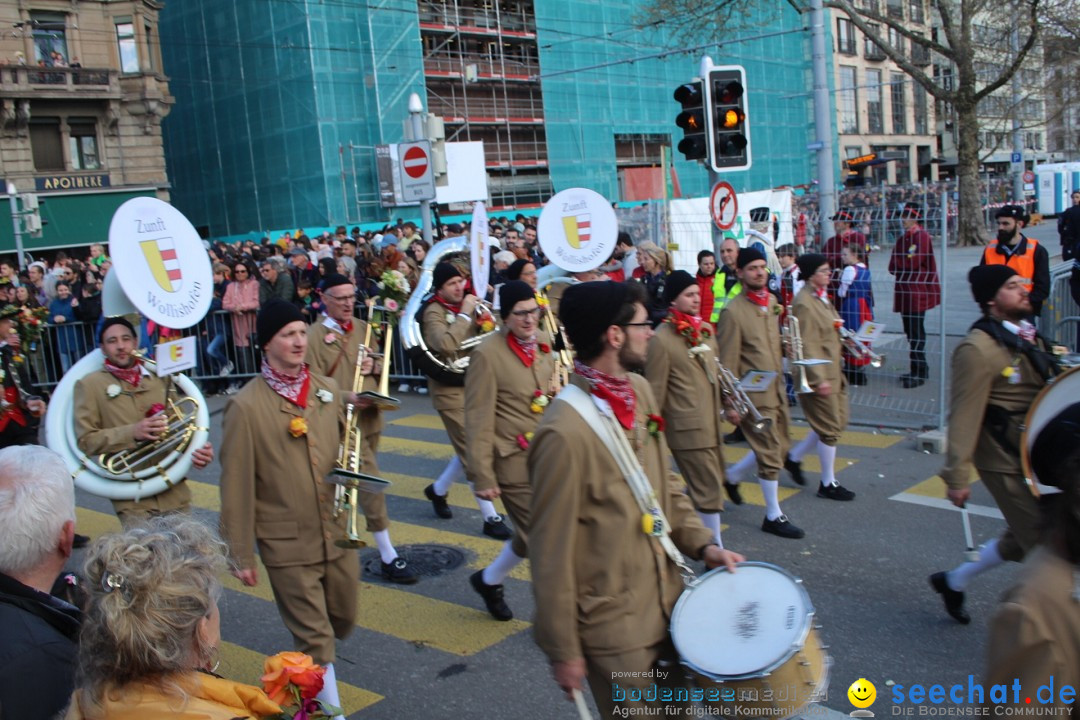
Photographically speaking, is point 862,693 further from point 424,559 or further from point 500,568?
point 424,559

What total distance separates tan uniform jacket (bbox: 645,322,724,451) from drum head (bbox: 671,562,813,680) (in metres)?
3.05

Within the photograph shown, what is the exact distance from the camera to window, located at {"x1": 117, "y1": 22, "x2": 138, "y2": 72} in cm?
3709

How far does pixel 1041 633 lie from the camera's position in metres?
1.96

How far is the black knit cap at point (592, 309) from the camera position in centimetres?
318

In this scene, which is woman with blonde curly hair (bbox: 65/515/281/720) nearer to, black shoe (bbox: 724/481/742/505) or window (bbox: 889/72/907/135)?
black shoe (bbox: 724/481/742/505)

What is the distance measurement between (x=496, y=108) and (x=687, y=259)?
31.9 m

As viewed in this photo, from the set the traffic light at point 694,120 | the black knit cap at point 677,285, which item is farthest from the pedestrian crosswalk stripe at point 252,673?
the traffic light at point 694,120

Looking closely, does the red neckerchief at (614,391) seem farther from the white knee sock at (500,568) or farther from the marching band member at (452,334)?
the marching band member at (452,334)

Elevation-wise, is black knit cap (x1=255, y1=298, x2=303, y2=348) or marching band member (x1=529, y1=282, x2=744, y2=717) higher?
black knit cap (x1=255, y1=298, x2=303, y2=348)

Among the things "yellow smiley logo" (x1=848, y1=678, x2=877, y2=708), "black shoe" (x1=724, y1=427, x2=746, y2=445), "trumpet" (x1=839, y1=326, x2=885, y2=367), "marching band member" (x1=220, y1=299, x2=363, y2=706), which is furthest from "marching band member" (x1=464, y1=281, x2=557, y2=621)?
"black shoe" (x1=724, y1=427, x2=746, y2=445)

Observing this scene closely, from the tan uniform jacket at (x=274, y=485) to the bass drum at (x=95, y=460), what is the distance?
1483mm

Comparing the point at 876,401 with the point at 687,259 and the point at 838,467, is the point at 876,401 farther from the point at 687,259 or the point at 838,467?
the point at 687,259

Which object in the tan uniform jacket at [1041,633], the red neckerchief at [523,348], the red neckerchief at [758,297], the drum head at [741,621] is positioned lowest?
the drum head at [741,621]

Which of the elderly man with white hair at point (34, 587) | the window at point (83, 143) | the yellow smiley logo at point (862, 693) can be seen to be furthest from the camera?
the window at point (83, 143)
